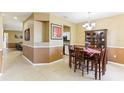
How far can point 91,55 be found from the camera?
430 cm

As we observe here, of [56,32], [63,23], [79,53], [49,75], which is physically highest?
[63,23]

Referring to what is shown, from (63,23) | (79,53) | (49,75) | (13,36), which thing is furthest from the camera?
(13,36)

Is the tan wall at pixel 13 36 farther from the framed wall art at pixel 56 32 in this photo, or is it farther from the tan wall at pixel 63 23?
the framed wall art at pixel 56 32

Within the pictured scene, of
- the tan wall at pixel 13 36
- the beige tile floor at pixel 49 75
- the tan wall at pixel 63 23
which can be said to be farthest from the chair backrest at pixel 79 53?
the tan wall at pixel 13 36

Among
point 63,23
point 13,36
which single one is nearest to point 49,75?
point 63,23

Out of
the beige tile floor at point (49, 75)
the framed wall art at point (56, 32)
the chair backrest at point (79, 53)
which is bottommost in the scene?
the beige tile floor at point (49, 75)

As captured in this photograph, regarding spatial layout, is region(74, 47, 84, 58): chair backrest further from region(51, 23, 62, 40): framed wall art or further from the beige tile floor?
region(51, 23, 62, 40): framed wall art

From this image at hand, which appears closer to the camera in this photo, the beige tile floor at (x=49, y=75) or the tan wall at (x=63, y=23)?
the beige tile floor at (x=49, y=75)

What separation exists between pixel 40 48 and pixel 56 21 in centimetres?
164

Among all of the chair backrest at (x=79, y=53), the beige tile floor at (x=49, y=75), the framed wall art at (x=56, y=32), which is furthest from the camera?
the framed wall art at (x=56, y=32)

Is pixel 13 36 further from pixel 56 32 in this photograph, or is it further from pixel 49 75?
pixel 49 75

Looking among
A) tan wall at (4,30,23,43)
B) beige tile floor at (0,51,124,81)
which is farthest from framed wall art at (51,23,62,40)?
tan wall at (4,30,23,43)
